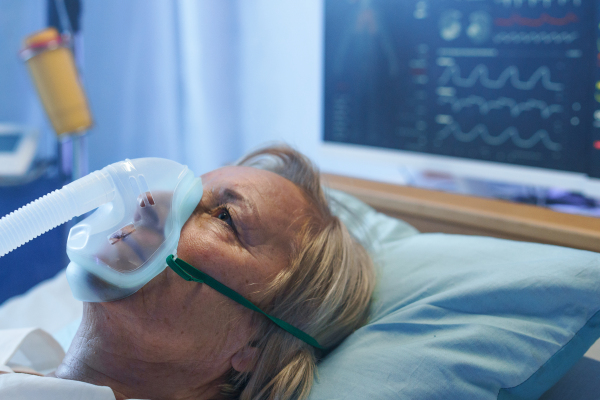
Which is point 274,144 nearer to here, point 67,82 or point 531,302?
point 531,302

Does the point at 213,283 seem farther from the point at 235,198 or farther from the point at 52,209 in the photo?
the point at 52,209

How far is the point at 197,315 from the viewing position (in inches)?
34.2

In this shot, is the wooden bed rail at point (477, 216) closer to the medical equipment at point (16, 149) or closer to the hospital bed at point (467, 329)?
the hospital bed at point (467, 329)

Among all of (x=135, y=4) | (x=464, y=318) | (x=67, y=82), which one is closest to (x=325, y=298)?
(x=464, y=318)

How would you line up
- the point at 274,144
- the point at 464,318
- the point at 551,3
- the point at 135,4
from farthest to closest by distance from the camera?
the point at 135,4
the point at 551,3
the point at 274,144
the point at 464,318

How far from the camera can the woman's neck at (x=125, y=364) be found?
87cm

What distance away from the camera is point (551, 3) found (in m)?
1.59

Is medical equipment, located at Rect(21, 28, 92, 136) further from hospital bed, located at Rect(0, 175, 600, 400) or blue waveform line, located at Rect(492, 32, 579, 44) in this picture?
blue waveform line, located at Rect(492, 32, 579, 44)

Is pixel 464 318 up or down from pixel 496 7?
down

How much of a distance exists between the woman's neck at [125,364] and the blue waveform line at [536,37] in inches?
57.3

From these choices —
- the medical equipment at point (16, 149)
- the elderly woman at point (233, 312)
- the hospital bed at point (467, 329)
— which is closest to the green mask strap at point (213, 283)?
the elderly woman at point (233, 312)

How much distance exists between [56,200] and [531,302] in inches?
33.3

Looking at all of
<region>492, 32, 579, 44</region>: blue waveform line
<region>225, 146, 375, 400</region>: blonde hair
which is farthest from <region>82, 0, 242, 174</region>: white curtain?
<region>225, 146, 375, 400</region>: blonde hair

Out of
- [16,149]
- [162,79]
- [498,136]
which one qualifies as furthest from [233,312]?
[162,79]
